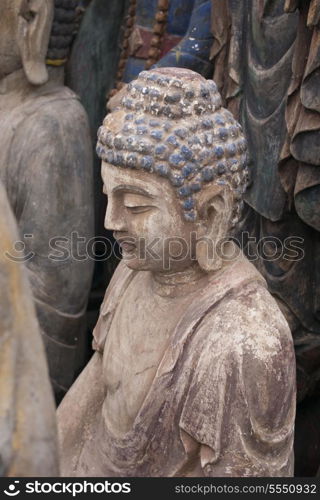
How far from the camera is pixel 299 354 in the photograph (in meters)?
3.80

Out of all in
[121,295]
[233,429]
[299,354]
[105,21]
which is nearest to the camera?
[233,429]

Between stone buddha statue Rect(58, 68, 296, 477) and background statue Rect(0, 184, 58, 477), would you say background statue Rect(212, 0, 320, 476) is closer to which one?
stone buddha statue Rect(58, 68, 296, 477)

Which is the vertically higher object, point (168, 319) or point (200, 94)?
point (200, 94)

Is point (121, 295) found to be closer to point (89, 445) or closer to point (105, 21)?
point (89, 445)

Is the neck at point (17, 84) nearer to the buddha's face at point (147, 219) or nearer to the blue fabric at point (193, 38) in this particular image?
the blue fabric at point (193, 38)

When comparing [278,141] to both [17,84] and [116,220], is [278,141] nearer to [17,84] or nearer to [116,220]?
A: [17,84]

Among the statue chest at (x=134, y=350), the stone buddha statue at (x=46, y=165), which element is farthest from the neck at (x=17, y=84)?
the statue chest at (x=134, y=350)

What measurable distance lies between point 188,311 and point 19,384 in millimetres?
769

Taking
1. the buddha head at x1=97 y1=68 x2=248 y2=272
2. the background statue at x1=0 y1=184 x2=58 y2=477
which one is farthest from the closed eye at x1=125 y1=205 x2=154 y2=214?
the background statue at x1=0 y1=184 x2=58 y2=477

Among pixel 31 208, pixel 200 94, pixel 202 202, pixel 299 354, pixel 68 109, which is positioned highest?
pixel 200 94

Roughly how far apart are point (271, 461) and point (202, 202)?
0.54m

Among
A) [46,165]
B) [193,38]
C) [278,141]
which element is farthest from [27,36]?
[278,141]

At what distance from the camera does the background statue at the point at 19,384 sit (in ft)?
6.54

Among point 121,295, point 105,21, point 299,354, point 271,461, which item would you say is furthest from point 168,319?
point 105,21
